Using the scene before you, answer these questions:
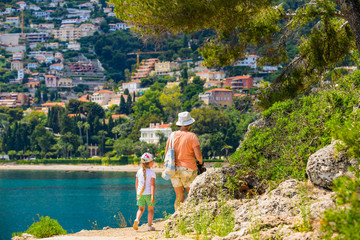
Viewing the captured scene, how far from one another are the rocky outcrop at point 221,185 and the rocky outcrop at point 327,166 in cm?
99

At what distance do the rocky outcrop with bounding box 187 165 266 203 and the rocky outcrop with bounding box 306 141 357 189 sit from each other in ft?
3.25

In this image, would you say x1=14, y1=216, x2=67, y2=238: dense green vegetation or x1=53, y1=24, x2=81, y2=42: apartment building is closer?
x1=14, y1=216, x2=67, y2=238: dense green vegetation

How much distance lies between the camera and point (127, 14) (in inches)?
267

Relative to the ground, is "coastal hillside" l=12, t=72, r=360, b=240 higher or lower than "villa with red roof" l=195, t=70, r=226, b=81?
lower

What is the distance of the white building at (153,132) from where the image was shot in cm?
6781

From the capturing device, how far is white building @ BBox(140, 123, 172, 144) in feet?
222

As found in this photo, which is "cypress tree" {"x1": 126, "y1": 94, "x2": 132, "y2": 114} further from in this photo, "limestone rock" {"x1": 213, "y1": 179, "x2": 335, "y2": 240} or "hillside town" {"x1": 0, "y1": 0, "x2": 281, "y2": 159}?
"limestone rock" {"x1": 213, "y1": 179, "x2": 335, "y2": 240}

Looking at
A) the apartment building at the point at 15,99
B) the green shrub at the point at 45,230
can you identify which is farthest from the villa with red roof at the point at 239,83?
the green shrub at the point at 45,230

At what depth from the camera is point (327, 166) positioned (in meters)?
4.05

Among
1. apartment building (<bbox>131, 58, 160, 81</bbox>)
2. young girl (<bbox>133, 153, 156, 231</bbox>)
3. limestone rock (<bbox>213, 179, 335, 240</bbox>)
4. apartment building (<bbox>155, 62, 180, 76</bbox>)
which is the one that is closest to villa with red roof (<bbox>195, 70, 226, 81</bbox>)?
apartment building (<bbox>155, 62, 180, 76</bbox>)

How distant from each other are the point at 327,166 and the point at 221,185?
1.31 meters

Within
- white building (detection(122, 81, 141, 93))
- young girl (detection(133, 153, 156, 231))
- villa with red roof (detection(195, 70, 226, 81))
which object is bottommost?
young girl (detection(133, 153, 156, 231))

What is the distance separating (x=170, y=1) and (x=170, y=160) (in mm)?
2007

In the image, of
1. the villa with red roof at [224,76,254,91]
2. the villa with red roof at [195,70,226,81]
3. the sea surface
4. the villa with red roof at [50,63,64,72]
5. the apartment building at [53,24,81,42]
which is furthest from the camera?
the apartment building at [53,24,81,42]
